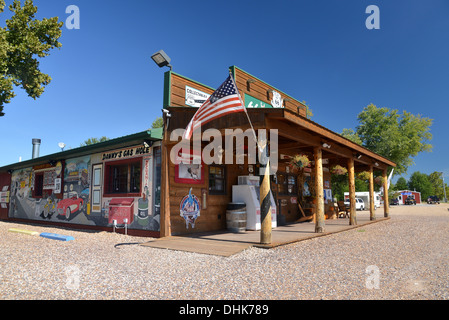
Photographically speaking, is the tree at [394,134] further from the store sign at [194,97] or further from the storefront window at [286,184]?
the store sign at [194,97]

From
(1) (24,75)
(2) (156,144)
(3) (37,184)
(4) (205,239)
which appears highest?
(1) (24,75)

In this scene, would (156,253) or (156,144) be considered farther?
(156,144)

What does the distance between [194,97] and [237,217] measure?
4.15m

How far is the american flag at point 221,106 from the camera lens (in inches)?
241

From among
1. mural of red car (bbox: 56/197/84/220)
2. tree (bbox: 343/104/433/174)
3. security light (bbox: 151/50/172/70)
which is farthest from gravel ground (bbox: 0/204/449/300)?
tree (bbox: 343/104/433/174)

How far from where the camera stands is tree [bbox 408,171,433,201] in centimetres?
9206

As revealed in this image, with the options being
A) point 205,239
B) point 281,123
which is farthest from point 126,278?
point 281,123

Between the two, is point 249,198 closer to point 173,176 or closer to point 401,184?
point 173,176

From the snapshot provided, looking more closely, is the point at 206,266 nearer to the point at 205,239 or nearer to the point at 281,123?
the point at 205,239

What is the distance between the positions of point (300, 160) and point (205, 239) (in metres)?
4.34

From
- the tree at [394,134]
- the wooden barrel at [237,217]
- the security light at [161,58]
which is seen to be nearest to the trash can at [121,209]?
the wooden barrel at [237,217]

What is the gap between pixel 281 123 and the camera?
7227mm

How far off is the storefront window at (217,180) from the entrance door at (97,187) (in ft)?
12.8
